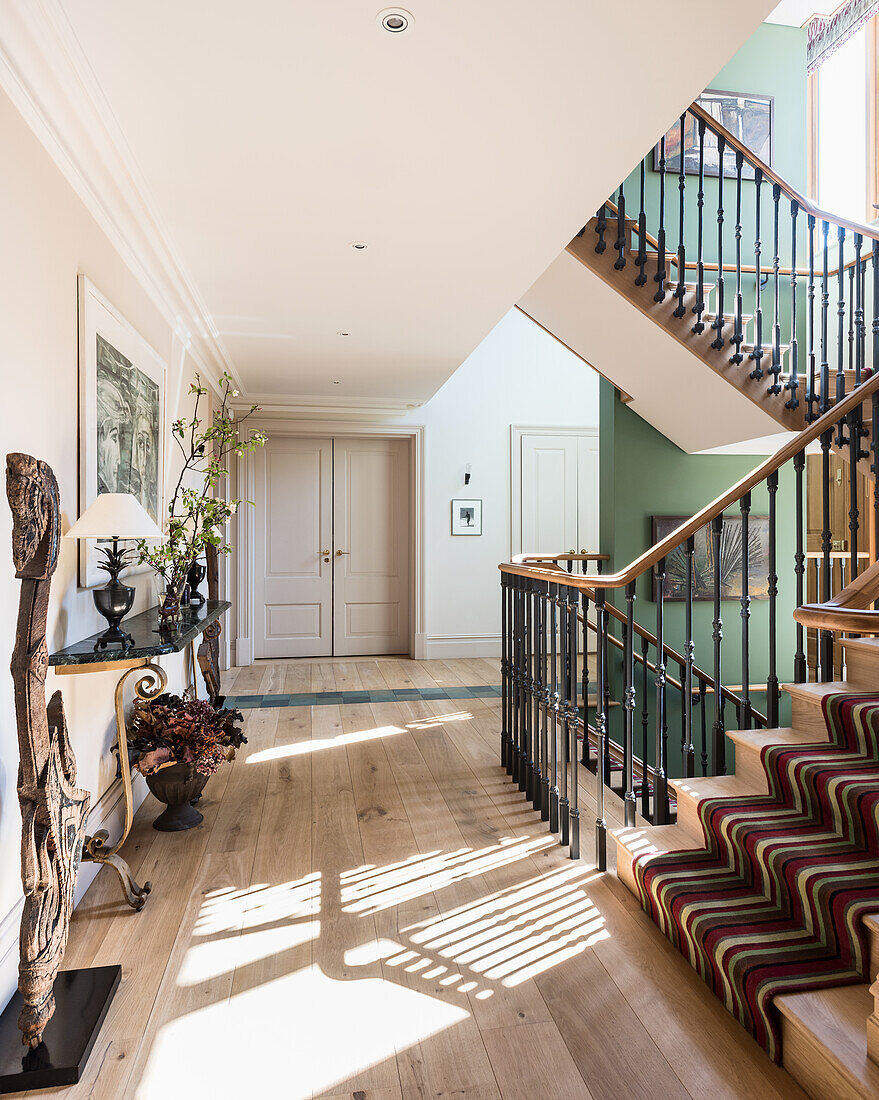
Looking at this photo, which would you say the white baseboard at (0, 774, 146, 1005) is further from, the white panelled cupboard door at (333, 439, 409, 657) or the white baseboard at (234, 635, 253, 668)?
the white panelled cupboard door at (333, 439, 409, 657)

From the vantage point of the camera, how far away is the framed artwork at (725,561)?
530cm

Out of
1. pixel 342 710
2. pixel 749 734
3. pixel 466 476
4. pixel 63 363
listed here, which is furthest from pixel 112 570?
pixel 466 476

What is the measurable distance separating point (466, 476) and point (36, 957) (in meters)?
5.79

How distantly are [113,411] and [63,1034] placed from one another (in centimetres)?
202

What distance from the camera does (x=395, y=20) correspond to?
168cm

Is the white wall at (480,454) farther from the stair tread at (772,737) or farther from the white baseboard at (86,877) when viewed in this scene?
the stair tread at (772,737)

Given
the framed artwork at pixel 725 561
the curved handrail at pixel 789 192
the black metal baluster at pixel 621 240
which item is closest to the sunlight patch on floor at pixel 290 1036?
the black metal baluster at pixel 621 240

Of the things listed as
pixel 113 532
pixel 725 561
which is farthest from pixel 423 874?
pixel 725 561

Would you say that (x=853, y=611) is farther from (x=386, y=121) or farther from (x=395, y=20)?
(x=386, y=121)

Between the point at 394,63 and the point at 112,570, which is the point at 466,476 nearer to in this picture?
the point at 112,570

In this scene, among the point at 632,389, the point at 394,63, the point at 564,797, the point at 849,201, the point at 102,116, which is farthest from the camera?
the point at 849,201

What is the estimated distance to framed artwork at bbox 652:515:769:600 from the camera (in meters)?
5.30

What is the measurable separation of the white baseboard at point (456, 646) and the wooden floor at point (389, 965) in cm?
353

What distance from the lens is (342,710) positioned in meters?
5.03
